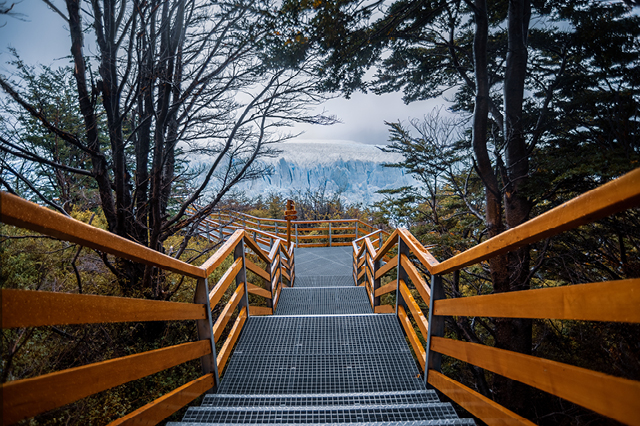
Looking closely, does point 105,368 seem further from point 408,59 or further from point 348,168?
point 348,168

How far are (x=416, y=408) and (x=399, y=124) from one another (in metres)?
9.06

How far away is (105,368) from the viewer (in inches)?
45.0

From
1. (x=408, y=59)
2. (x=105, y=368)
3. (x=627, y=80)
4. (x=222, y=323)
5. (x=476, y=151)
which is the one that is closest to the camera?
(x=105, y=368)

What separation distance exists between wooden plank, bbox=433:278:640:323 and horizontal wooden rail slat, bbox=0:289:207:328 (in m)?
1.50

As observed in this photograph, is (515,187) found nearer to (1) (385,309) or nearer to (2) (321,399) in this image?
(1) (385,309)

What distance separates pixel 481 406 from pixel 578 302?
2.95ft

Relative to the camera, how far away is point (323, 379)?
8.41 ft

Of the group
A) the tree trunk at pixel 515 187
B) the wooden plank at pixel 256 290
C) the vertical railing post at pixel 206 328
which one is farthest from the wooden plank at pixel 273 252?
the tree trunk at pixel 515 187

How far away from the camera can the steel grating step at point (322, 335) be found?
9.69ft

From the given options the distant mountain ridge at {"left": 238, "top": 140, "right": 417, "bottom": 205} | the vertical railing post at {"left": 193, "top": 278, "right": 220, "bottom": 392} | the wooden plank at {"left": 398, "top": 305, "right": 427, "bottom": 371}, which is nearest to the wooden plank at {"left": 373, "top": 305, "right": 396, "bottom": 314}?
the wooden plank at {"left": 398, "top": 305, "right": 427, "bottom": 371}

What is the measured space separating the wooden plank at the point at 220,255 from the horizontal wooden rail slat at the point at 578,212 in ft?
5.72

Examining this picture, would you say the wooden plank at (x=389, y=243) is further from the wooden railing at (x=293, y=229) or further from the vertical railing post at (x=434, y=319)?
the wooden railing at (x=293, y=229)

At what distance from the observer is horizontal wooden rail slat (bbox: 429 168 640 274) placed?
2.57 feet

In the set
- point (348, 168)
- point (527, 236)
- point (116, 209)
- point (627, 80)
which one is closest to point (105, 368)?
point (527, 236)
